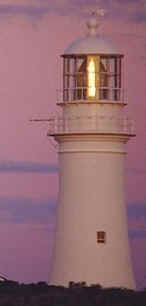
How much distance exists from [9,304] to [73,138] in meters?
4.31

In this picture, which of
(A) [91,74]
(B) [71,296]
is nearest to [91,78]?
(A) [91,74]

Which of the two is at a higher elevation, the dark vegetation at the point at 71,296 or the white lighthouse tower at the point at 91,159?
the white lighthouse tower at the point at 91,159

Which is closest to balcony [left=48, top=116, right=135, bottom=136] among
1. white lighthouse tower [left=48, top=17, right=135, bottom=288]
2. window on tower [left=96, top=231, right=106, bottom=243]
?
white lighthouse tower [left=48, top=17, right=135, bottom=288]

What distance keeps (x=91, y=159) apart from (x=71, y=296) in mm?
3512

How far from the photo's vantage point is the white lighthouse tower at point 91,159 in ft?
316

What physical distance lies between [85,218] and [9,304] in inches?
128

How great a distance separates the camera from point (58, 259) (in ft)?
317

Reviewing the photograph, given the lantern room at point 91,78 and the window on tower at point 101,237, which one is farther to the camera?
the window on tower at point 101,237

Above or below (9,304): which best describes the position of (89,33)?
above

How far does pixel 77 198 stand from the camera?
9638 cm

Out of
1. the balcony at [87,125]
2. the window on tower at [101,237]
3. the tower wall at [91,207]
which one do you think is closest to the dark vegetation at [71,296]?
the tower wall at [91,207]

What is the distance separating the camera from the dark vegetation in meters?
93.8

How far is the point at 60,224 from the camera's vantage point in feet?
317

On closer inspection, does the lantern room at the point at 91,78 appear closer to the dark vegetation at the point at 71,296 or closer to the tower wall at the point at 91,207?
the tower wall at the point at 91,207
